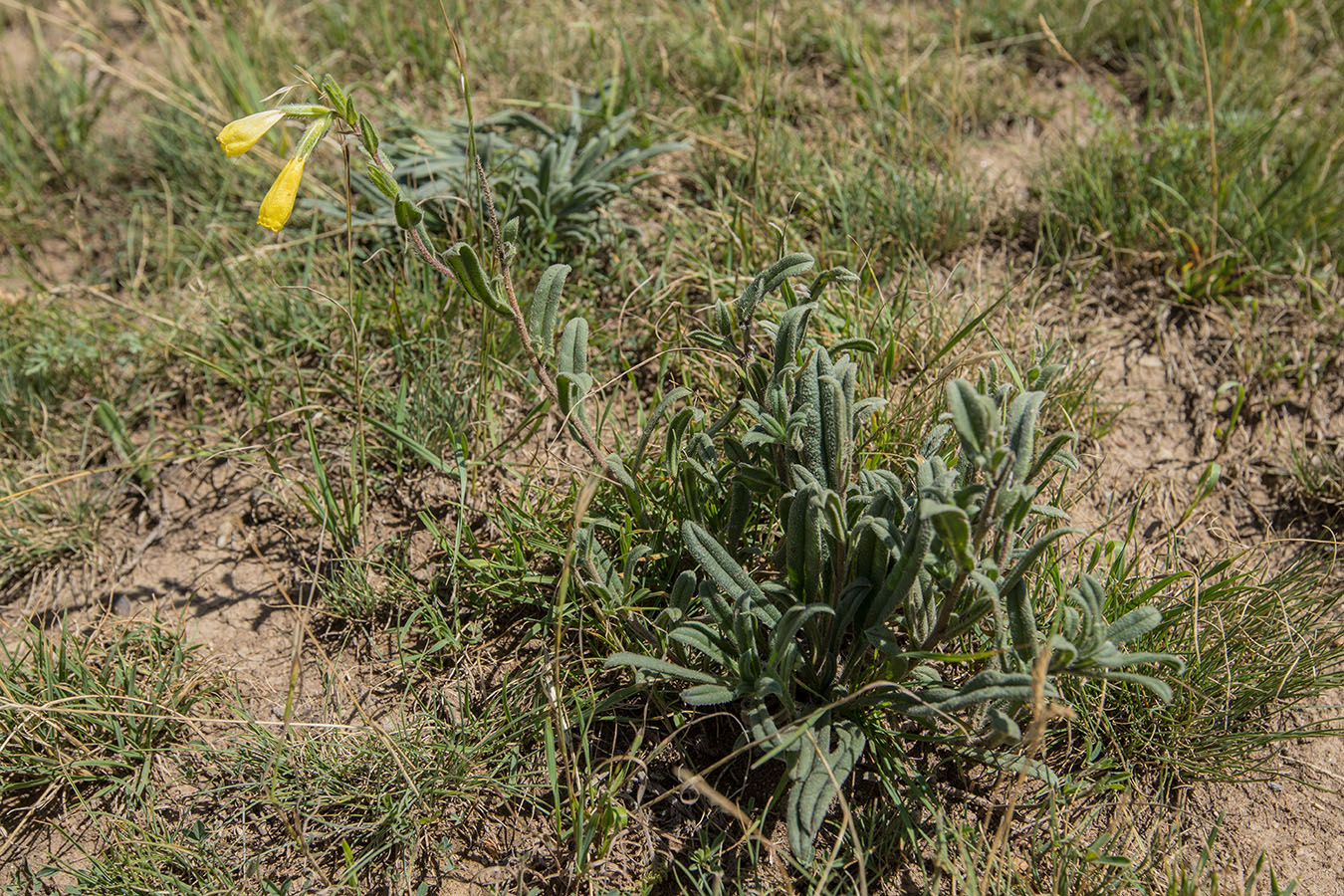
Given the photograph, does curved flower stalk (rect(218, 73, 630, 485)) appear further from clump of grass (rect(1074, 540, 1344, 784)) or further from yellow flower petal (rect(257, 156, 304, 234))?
clump of grass (rect(1074, 540, 1344, 784))

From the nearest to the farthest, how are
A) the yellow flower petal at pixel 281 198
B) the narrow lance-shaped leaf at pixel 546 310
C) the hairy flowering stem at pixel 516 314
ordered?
the yellow flower petal at pixel 281 198
the hairy flowering stem at pixel 516 314
the narrow lance-shaped leaf at pixel 546 310

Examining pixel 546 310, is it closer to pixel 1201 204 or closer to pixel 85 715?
pixel 85 715

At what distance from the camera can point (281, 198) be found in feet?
5.35

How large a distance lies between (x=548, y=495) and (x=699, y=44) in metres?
1.90

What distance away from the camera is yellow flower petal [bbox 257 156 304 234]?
1.61 meters

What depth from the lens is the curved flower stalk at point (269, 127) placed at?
5.33 feet

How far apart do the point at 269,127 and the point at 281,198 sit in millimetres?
128

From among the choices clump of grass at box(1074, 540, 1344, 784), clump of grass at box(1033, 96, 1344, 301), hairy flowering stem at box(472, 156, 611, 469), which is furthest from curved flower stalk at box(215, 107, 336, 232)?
clump of grass at box(1033, 96, 1344, 301)

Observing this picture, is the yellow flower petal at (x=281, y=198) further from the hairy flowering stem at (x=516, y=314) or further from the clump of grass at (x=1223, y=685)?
the clump of grass at (x=1223, y=685)

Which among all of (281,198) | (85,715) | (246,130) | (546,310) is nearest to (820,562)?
(546,310)

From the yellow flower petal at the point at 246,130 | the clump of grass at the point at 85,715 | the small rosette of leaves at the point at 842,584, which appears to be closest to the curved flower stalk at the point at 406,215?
the yellow flower petal at the point at 246,130

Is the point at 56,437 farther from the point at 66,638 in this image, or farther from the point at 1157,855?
the point at 1157,855

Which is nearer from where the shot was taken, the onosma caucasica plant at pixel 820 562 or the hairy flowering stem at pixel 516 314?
the onosma caucasica plant at pixel 820 562

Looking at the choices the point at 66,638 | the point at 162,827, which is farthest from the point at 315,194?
the point at 162,827
